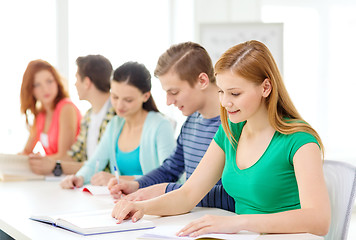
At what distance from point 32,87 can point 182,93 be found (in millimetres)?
1634

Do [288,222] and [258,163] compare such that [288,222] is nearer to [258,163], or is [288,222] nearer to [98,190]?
[258,163]

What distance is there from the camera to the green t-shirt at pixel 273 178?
4.86 ft

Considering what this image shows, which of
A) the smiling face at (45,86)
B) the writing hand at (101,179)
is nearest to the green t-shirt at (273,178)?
the writing hand at (101,179)

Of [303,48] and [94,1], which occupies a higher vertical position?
[94,1]

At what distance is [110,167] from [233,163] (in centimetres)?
124

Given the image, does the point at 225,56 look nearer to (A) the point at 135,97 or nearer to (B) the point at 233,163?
(B) the point at 233,163

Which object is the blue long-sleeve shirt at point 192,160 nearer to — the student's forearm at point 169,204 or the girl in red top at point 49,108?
the student's forearm at point 169,204

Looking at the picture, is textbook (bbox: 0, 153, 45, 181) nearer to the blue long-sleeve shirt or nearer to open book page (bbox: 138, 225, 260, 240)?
the blue long-sleeve shirt

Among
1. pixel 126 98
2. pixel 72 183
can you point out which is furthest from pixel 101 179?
pixel 126 98

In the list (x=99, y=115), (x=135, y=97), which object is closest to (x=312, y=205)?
(x=135, y=97)

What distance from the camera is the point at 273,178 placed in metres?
1.51

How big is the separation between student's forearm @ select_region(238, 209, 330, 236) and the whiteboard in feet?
11.1

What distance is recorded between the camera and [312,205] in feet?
4.35

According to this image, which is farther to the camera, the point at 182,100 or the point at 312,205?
the point at 182,100
